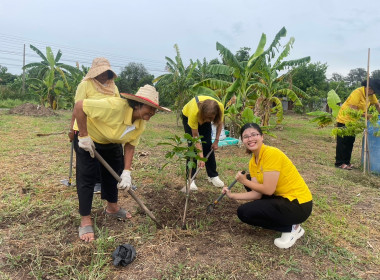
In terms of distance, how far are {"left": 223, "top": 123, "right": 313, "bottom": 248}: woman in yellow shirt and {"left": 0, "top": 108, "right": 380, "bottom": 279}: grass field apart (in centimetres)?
19

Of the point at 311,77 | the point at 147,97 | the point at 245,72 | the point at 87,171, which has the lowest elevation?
the point at 87,171

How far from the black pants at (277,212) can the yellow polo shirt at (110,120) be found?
1.23m

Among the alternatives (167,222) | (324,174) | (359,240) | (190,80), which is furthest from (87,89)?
(190,80)

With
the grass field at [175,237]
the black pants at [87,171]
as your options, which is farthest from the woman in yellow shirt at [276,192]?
the black pants at [87,171]

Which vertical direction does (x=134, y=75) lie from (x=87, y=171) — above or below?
above

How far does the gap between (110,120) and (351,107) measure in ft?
14.9

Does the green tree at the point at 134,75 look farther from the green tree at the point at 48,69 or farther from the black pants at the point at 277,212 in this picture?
the black pants at the point at 277,212

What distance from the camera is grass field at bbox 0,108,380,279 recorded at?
208cm

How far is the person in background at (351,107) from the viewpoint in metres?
4.78

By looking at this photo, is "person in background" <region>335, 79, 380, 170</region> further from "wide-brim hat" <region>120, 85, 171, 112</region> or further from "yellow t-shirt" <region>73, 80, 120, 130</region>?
"yellow t-shirt" <region>73, 80, 120, 130</region>

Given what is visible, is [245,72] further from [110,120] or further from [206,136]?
[110,120]

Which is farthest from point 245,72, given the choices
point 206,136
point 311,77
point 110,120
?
point 311,77

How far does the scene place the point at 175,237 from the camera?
2475 mm

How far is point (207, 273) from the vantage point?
2.02 meters
